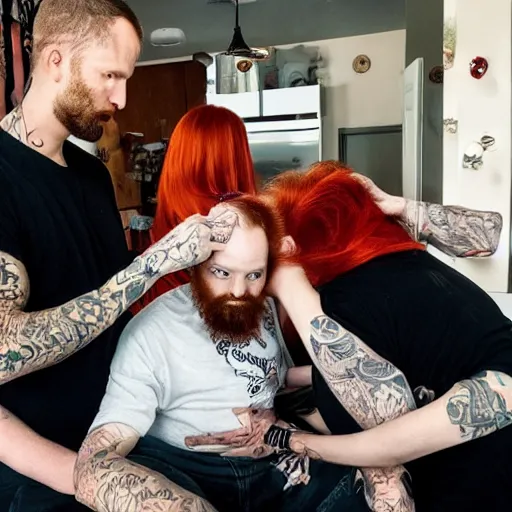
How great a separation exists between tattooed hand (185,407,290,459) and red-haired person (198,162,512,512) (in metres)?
0.01

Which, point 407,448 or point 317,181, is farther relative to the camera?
point 317,181

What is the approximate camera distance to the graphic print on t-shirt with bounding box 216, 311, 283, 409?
771mm

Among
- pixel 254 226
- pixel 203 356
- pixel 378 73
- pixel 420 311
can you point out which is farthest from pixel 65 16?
pixel 378 73

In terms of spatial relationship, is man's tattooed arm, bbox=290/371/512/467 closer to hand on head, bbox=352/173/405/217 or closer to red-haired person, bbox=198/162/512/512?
red-haired person, bbox=198/162/512/512

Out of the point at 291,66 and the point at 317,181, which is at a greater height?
the point at 291,66

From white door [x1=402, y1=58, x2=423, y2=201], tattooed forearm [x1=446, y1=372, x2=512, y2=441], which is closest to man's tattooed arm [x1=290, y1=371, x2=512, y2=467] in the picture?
tattooed forearm [x1=446, y1=372, x2=512, y2=441]

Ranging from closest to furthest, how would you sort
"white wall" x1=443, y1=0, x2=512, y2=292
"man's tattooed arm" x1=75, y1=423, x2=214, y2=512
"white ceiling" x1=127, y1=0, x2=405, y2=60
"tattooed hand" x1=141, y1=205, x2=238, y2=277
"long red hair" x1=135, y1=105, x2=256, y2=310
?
"man's tattooed arm" x1=75, y1=423, x2=214, y2=512
"tattooed hand" x1=141, y1=205, x2=238, y2=277
"long red hair" x1=135, y1=105, x2=256, y2=310
"white wall" x1=443, y1=0, x2=512, y2=292
"white ceiling" x1=127, y1=0, x2=405, y2=60

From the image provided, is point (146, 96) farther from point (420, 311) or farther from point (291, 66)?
point (420, 311)

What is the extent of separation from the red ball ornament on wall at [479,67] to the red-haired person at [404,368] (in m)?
0.92

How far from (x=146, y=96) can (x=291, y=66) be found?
2.19 feet

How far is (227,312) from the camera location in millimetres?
740

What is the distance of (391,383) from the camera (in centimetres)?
69

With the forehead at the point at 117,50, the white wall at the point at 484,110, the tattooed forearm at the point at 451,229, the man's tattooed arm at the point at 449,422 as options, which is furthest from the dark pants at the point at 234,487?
the white wall at the point at 484,110

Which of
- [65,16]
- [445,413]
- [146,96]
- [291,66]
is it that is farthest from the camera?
[291,66]
